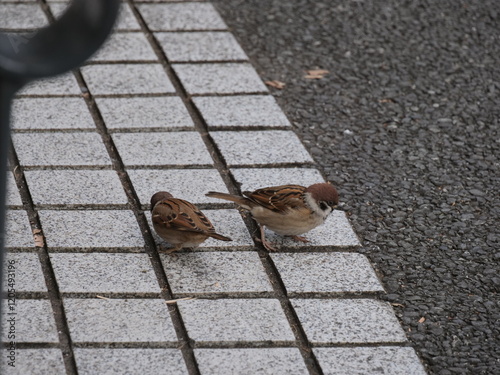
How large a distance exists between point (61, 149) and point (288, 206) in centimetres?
161

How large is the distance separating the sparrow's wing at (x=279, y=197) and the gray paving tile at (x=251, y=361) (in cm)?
96

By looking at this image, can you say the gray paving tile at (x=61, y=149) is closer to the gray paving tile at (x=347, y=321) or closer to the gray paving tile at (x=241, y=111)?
the gray paving tile at (x=241, y=111)

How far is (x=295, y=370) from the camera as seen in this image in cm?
350

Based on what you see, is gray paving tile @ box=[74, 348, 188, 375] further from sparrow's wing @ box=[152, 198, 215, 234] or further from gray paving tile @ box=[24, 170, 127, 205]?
gray paving tile @ box=[24, 170, 127, 205]

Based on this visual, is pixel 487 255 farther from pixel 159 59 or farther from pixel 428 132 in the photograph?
pixel 159 59

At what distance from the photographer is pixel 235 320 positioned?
3791 millimetres

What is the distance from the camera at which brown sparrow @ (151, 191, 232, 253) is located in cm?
412

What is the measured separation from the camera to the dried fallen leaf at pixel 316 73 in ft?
20.8

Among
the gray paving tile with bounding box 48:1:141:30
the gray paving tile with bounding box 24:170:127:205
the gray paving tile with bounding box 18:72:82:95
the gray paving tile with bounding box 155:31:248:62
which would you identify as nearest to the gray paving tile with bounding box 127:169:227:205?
the gray paving tile with bounding box 24:170:127:205

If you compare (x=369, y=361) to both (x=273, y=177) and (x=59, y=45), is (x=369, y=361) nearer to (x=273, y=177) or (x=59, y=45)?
(x=273, y=177)

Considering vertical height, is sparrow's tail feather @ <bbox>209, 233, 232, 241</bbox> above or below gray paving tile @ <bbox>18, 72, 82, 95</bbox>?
above

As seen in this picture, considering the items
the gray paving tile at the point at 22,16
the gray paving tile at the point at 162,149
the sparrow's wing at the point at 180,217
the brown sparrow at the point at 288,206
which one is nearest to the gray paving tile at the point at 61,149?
the gray paving tile at the point at 162,149

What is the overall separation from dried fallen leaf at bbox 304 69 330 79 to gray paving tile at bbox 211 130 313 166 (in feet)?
3.20

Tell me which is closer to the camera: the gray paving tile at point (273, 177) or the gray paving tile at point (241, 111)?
the gray paving tile at point (273, 177)
